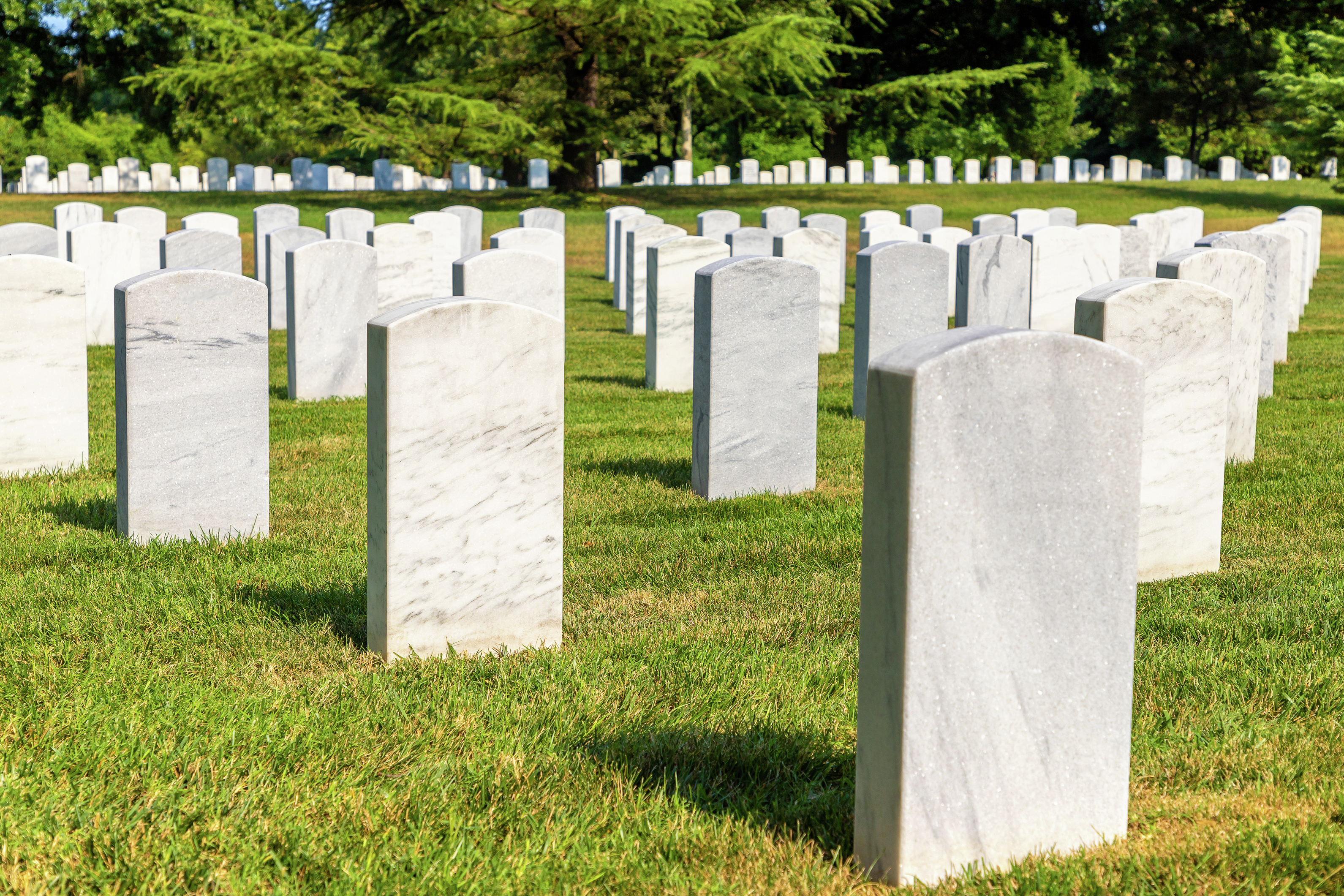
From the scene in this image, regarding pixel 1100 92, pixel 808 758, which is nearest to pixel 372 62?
pixel 1100 92

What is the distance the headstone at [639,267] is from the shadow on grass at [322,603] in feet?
27.5

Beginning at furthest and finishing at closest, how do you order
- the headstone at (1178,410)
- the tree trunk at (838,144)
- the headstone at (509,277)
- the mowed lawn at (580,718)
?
1. the tree trunk at (838,144)
2. the headstone at (509,277)
3. the headstone at (1178,410)
4. the mowed lawn at (580,718)

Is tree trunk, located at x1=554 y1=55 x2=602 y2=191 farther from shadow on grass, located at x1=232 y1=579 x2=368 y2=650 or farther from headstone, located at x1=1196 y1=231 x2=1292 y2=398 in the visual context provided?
shadow on grass, located at x1=232 y1=579 x2=368 y2=650

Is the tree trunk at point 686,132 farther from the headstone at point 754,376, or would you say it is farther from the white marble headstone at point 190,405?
the white marble headstone at point 190,405

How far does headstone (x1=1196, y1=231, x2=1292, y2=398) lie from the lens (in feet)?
30.8

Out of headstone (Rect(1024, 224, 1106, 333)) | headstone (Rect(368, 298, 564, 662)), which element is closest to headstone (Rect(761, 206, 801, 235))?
headstone (Rect(1024, 224, 1106, 333))

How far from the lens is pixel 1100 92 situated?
168ft

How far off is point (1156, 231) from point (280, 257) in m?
10.8

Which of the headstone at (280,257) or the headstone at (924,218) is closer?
the headstone at (280,257)

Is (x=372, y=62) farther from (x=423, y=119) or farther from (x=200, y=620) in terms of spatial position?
(x=200, y=620)

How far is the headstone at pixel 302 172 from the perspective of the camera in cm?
3662

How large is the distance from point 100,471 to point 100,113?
53.2 meters

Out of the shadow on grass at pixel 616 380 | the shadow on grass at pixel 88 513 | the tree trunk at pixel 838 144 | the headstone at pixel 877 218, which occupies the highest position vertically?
the tree trunk at pixel 838 144

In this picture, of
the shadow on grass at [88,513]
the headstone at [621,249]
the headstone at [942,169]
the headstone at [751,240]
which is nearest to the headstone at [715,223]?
the headstone at [621,249]
